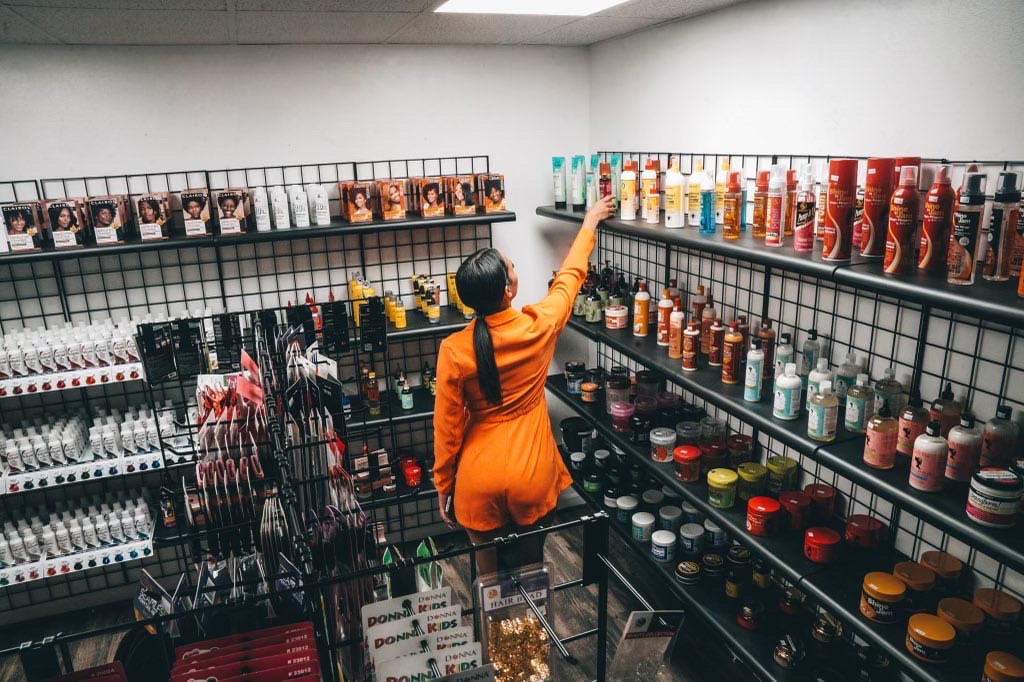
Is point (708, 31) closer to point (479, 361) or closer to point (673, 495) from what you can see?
point (479, 361)

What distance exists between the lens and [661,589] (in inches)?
146

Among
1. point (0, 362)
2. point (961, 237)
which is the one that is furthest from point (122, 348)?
point (961, 237)

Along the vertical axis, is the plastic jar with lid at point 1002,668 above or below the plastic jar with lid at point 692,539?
above

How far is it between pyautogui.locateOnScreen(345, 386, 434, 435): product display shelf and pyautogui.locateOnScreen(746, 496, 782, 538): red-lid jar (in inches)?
74.2

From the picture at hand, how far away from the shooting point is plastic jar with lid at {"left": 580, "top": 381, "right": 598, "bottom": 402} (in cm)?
389

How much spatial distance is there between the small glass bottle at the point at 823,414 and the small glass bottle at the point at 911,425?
191 millimetres

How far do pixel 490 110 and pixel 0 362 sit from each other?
2.85 m

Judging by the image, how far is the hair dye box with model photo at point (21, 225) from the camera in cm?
313

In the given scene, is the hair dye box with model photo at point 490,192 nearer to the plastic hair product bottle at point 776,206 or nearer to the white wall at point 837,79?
the white wall at point 837,79

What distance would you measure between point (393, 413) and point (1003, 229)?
3.09 m

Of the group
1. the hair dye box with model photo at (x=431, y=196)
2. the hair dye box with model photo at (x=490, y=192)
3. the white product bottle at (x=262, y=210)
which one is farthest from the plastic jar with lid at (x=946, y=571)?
the white product bottle at (x=262, y=210)

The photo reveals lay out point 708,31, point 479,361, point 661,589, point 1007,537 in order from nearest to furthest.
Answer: point 1007,537 → point 479,361 → point 708,31 → point 661,589

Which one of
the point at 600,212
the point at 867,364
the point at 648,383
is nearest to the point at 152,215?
the point at 600,212

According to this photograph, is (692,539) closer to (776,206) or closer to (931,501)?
(931,501)
